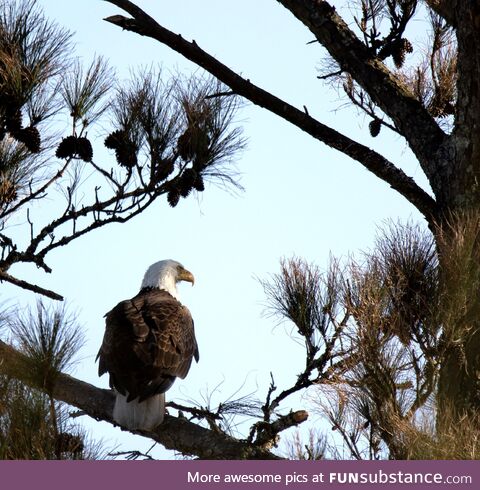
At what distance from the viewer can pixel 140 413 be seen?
4.33m

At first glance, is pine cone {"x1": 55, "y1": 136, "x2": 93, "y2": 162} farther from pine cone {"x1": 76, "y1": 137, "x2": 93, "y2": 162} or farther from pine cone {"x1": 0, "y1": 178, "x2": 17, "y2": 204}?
pine cone {"x1": 0, "y1": 178, "x2": 17, "y2": 204}

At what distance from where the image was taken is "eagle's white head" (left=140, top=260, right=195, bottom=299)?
18.7 ft

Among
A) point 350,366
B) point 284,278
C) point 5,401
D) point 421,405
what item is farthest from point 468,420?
point 5,401

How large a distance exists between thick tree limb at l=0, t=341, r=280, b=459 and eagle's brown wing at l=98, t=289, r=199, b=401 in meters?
0.10

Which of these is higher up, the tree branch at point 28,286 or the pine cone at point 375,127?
the pine cone at point 375,127

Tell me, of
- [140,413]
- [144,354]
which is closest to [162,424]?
[140,413]

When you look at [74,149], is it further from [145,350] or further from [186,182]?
[145,350]

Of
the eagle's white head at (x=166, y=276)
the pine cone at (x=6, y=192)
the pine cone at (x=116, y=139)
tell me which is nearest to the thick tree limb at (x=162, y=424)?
the pine cone at (x=6, y=192)

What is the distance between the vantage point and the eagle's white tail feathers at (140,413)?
4328mm

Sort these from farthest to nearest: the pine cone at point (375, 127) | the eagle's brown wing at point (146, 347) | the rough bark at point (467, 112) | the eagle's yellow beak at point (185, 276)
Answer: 1. the eagle's yellow beak at point (185, 276)
2. the pine cone at point (375, 127)
3. the rough bark at point (467, 112)
4. the eagle's brown wing at point (146, 347)

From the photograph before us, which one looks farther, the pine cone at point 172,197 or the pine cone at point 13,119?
the pine cone at point 172,197

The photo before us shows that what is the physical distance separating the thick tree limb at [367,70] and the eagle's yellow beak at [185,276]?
1304 millimetres

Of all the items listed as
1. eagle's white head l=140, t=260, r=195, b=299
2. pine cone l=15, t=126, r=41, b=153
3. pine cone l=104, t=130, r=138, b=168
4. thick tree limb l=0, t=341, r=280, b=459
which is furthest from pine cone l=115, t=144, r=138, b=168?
eagle's white head l=140, t=260, r=195, b=299

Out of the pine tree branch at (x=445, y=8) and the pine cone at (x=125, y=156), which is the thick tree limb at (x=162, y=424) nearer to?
the pine cone at (x=125, y=156)
